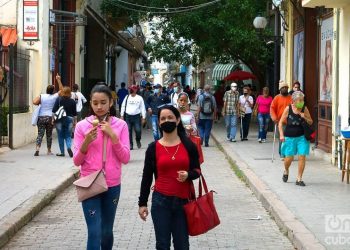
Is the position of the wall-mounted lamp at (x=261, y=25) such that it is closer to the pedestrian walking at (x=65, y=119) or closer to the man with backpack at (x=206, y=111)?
the man with backpack at (x=206, y=111)

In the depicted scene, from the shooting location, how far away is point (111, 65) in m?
44.1

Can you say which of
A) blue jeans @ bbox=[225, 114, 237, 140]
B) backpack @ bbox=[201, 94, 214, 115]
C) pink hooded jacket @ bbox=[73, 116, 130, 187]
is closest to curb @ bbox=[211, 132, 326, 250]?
pink hooded jacket @ bbox=[73, 116, 130, 187]

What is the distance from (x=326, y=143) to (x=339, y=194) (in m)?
5.37

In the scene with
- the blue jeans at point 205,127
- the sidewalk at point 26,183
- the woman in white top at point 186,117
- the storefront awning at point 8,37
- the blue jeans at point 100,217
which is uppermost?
the storefront awning at point 8,37

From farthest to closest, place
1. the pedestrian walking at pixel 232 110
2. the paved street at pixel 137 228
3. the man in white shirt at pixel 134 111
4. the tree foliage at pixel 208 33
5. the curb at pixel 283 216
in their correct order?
1. the tree foliage at pixel 208 33
2. the pedestrian walking at pixel 232 110
3. the man in white shirt at pixel 134 111
4. the paved street at pixel 137 228
5. the curb at pixel 283 216

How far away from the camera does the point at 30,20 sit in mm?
20375

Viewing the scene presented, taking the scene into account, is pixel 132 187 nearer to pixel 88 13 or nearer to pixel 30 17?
pixel 30 17

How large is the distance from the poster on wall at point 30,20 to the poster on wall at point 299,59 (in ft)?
24.8

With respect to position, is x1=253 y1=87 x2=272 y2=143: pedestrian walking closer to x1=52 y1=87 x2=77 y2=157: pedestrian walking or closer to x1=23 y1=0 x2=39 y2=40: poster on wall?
x1=52 y1=87 x2=77 y2=157: pedestrian walking

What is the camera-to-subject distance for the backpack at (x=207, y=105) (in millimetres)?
20719

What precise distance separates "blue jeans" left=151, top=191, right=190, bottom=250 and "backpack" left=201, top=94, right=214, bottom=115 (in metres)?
15.0

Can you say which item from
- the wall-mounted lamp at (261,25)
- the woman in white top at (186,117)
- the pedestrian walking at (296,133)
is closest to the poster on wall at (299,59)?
the wall-mounted lamp at (261,25)
